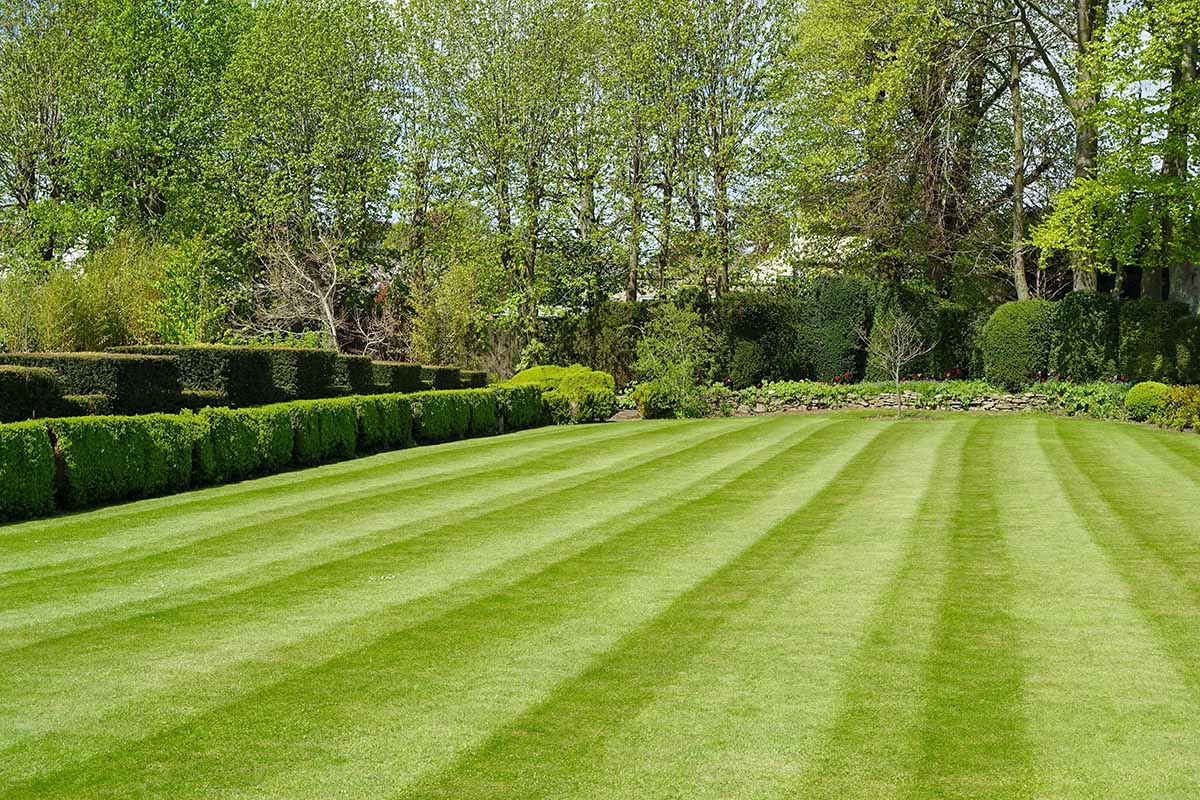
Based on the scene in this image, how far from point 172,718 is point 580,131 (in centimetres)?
2920

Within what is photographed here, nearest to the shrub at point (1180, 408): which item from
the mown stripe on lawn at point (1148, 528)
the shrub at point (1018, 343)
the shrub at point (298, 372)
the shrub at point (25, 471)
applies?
the mown stripe on lawn at point (1148, 528)

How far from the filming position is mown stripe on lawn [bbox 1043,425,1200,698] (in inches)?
267

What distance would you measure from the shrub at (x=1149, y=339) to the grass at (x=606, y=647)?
14.1m

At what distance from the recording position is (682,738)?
4.89 meters

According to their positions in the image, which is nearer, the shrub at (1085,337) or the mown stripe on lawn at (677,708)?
the mown stripe on lawn at (677,708)

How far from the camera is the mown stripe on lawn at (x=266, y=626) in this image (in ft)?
18.4

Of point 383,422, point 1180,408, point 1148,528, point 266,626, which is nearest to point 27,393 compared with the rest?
point 383,422

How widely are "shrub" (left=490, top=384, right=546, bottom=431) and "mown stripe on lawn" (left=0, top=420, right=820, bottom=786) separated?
12042mm

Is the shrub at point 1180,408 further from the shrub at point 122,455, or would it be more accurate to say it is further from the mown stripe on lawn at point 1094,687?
the shrub at point 122,455

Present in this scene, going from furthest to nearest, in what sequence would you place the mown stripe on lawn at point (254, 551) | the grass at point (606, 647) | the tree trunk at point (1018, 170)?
the tree trunk at point (1018, 170), the mown stripe on lawn at point (254, 551), the grass at point (606, 647)

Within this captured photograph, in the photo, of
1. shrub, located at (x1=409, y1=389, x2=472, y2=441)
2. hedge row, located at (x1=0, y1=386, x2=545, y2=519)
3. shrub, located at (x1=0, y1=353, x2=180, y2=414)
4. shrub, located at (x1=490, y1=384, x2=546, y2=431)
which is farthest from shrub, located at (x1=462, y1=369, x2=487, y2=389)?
shrub, located at (x1=0, y1=353, x2=180, y2=414)

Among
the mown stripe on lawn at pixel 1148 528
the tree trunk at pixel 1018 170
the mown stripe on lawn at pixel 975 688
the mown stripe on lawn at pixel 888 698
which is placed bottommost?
the mown stripe on lawn at pixel 1148 528

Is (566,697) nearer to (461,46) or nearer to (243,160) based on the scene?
(461,46)

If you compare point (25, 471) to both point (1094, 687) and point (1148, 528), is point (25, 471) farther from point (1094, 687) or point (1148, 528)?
point (1148, 528)
